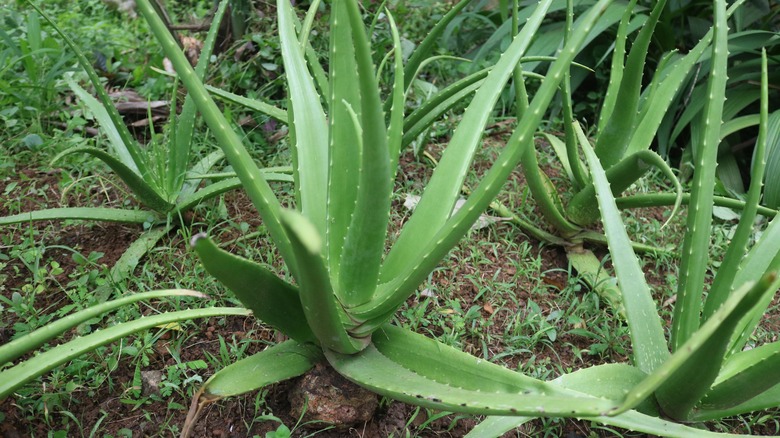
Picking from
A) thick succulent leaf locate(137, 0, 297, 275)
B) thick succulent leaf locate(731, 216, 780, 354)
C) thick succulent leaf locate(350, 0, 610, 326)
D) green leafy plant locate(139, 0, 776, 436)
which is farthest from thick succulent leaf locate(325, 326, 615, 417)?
thick succulent leaf locate(731, 216, 780, 354)

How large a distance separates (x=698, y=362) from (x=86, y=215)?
55.3 inches

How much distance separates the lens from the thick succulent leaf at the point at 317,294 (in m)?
0.61

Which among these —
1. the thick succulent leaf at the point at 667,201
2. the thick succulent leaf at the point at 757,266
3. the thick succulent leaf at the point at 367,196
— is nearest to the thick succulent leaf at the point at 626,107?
the thick succulent leaf at the point at 667,201

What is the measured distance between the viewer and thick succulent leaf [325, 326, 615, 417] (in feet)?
2.49

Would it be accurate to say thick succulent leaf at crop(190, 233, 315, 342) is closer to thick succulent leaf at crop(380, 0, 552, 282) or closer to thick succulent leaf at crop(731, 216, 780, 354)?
thick succulent leaf at crop(380, 0, 552, 282)

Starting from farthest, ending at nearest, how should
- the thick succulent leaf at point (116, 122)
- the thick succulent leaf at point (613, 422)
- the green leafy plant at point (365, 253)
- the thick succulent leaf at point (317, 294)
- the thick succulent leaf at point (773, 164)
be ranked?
the thick succulent leaf at point (773, 164), the thick succulent leaf at point (116, 122), the thick succulent leaf at point (613, 422), the green leafy plant at point (365, 253), the thick succulent leaf at point (317, 294)

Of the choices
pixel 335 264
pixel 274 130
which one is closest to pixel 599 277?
pixel 335 264

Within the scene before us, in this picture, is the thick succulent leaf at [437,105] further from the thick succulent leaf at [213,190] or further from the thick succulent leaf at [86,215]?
the thick succulent leaf at [86,215]

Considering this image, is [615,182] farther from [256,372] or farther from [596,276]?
[256,372]

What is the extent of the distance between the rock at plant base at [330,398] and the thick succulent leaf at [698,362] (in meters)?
0.53

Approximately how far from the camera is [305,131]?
3.93ft

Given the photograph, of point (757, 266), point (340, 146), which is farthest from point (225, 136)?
point (757, 266)

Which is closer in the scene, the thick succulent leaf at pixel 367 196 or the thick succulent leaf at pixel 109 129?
the thick succulent leaf at pixel 367 196

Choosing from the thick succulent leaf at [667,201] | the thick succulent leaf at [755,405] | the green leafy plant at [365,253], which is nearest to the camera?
the green leafy plant at [365,253]
